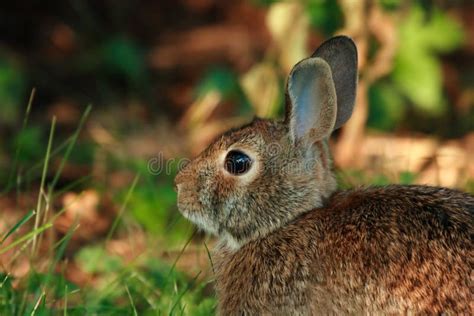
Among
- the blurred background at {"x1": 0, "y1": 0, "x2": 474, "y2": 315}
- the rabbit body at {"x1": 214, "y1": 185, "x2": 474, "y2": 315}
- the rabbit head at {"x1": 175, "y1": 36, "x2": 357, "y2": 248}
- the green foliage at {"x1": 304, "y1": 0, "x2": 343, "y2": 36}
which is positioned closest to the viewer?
the rabbit body at {"x1": 214, "y1": 185, "x2": 474, "y2": 315}

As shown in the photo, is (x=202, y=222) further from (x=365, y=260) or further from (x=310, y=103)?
(x=365, y=260)

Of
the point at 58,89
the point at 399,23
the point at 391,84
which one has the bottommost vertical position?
the point at 391,84

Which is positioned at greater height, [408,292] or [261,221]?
[261,221]

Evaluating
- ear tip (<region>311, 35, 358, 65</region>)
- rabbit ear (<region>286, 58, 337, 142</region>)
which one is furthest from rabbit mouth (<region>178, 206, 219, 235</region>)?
ear tip (<region>311, 35, 358, 65</region>)

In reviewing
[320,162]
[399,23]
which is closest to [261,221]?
[320,162]

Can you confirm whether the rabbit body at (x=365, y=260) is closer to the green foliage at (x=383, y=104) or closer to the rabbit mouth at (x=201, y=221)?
the rabbit mouth at (x=201, y=221)

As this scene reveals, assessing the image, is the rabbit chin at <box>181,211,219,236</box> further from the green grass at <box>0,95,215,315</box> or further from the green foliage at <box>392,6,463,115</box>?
the green foliage at <box>392,6,463,115</box>

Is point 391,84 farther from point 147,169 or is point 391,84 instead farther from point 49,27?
point 49,27
